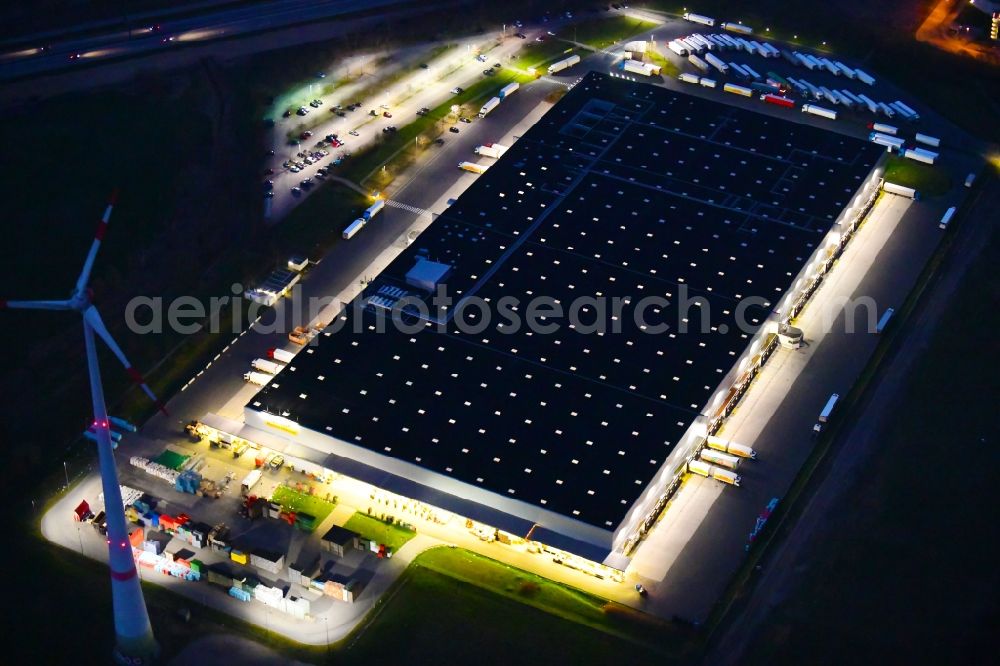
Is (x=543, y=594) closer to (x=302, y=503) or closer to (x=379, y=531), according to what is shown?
(x=379, y=531)

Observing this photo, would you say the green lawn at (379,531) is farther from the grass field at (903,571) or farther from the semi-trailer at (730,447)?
the grass field at (903,571)

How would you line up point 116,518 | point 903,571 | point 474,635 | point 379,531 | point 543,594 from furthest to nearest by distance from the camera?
1. point 379,531
2. point 903,571
3. point 543,594
4. point 474,635
5. point 116,518

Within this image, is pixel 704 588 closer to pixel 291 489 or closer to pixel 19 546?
pixel 291 489

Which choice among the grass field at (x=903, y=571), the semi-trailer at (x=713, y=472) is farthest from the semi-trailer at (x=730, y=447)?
the grass field at (x=903, y=571)

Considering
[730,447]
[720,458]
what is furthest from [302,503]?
[730,447]

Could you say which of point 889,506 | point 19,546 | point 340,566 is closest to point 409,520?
point 340,566

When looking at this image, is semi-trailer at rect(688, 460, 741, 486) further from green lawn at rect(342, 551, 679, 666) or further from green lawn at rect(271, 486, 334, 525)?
green lawn at rect(271, 486, 334, 525)
